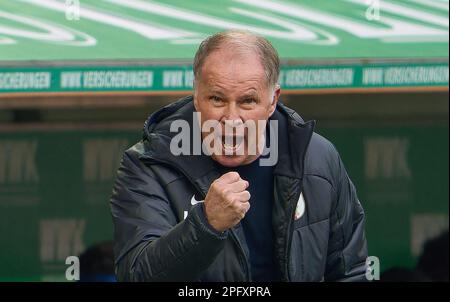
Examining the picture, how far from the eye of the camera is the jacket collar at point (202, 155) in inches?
112

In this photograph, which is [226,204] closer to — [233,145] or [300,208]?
[233,145]

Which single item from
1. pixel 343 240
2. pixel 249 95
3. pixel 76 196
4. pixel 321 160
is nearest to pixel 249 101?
pixel 249 95

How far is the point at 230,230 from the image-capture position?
2781mm

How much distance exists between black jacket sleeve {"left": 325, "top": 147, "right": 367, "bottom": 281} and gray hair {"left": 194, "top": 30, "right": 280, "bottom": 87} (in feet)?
1.22

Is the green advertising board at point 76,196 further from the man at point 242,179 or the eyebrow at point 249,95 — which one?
the eyebrow at point 249,95

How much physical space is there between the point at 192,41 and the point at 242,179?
1.97m

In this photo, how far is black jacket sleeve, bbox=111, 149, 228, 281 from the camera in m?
2.56

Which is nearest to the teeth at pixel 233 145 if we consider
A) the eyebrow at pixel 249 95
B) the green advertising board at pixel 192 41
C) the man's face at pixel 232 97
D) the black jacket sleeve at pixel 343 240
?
the man's face at pixel 232 97

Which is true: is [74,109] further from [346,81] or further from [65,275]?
[346,81]

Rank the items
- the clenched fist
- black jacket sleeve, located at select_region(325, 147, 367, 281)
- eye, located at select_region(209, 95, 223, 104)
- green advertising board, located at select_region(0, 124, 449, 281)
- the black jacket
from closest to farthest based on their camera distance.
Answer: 1. the clenched fist
2. the black jacket
3. eye, located at select_region(209, 95, 223, 104)
4. black jacket sleeve, located at select_region(325, 147, 367, 281)
5. green advertising board, located at select_region(0, 124, 449, 281)

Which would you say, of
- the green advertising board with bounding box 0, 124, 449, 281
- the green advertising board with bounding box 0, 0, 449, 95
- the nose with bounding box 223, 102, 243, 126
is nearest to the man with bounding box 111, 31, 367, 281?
the nose with bounding box 223, 102, 243, 126

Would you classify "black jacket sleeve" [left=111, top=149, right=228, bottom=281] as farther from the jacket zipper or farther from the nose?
the nose

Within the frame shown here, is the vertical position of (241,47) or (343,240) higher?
(241,47)

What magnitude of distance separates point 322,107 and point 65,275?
136cm
